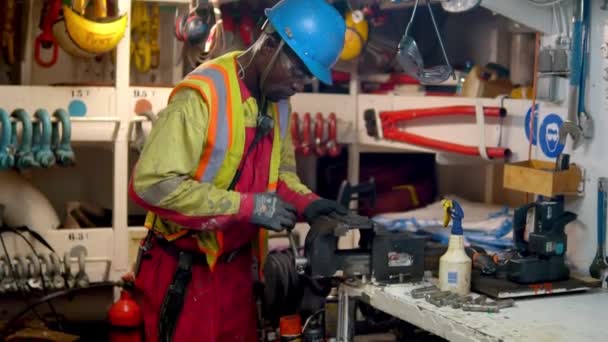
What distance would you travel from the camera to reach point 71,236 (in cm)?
357

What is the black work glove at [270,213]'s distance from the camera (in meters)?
2.54

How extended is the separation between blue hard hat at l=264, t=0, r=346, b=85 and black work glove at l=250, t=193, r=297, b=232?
1.30 feet

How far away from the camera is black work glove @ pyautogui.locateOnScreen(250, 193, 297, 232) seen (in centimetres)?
254

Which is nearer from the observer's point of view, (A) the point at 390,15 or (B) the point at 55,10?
(B) the point at 55,10

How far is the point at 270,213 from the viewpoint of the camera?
2.54 m

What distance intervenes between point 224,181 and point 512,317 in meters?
0.97

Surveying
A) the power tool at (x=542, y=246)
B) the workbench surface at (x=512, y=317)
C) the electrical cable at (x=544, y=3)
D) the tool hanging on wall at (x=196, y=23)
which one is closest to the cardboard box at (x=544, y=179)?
the power tool at (x=542, y=246)

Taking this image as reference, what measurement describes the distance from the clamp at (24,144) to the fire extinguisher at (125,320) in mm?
644

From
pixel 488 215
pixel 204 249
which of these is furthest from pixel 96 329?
pixel 488 215

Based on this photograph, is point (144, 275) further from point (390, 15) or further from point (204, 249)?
point (390, 15)

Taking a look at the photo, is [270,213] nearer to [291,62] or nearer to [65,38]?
[291,62]

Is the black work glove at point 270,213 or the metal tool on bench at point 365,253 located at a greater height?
the black work glove at point 270,213

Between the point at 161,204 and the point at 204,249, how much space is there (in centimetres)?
28

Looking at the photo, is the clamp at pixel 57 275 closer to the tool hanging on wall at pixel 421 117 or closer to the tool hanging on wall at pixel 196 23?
the tool hanging on wall at pixel 196 23
